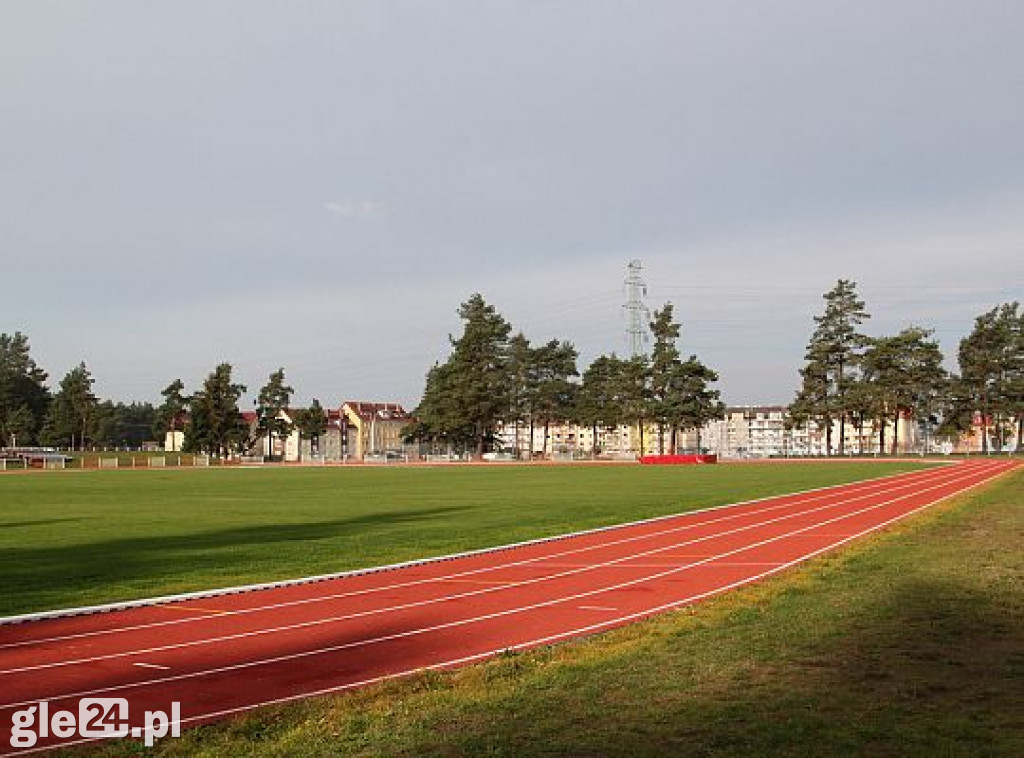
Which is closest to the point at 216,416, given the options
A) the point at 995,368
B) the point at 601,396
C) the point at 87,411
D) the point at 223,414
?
the point at 223,414

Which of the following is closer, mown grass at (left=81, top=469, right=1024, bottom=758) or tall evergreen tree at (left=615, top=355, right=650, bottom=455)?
mown grass at (left=81, top=469, right=1024, bottom=758)

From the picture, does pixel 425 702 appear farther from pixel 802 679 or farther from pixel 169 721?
pixel 802 679

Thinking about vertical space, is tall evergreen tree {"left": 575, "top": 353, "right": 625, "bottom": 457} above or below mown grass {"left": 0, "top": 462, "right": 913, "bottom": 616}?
above

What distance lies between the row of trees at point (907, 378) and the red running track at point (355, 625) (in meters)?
88.0

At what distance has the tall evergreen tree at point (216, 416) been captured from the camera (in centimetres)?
12419

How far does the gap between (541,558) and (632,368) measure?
96789mm

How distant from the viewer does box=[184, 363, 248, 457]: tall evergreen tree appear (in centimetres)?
12419

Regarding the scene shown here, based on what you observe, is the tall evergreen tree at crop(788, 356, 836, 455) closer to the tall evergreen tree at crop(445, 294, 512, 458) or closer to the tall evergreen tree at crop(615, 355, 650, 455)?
the tall evergreen tree at crop(615, 355, 650, 455)

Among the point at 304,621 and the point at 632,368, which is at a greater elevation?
the point at 632,368

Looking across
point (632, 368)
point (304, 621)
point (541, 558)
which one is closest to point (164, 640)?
point (304, 621)

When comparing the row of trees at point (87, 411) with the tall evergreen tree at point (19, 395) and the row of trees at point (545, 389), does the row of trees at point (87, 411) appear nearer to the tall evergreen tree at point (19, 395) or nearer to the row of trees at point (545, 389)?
the tall evergreen tree at point (19, 395)

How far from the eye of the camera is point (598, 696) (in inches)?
290

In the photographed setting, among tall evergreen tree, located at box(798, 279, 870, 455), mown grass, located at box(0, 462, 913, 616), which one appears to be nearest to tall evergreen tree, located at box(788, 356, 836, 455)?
tall evergreen tree, located at box(798, 279, 870, 455)

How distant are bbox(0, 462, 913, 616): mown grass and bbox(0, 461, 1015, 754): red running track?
5.84 feet
